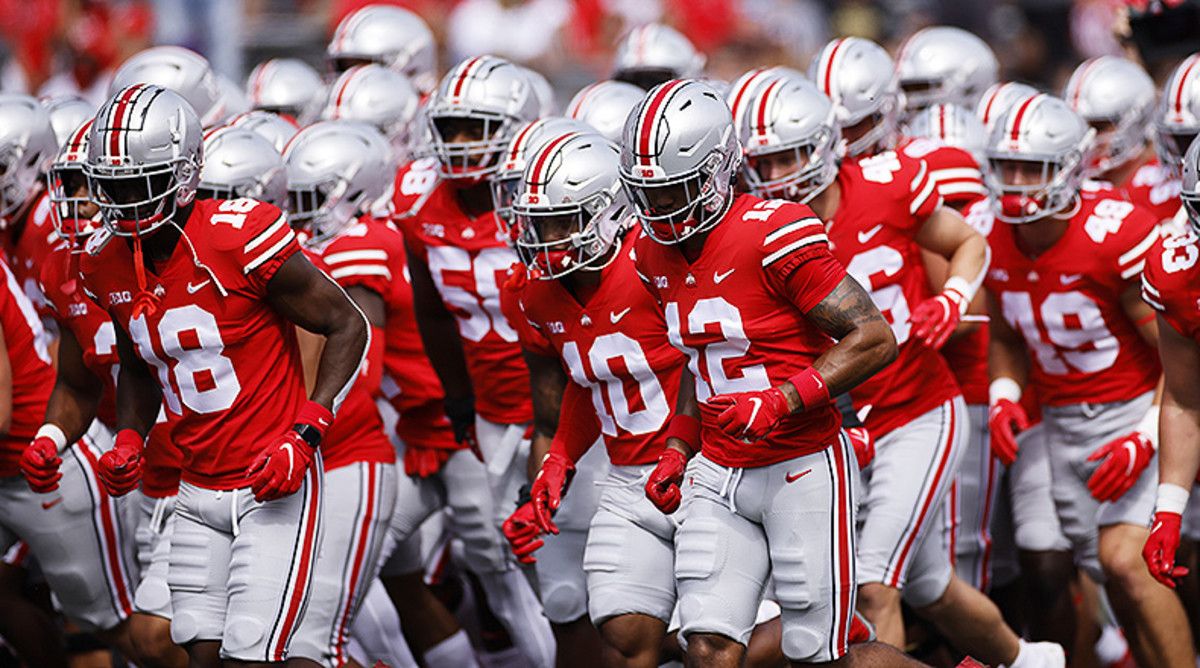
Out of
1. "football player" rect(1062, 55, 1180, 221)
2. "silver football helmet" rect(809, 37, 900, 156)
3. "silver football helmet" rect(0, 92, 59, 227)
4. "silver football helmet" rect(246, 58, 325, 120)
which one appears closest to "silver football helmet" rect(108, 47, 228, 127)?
"silver football helmet" rect(246, 58, 325, 120)

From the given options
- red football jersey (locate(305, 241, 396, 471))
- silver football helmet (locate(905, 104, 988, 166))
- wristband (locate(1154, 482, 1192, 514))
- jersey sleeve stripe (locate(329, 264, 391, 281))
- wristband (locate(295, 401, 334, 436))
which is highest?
silver football helmet (locate(905, 104, 988, 166))

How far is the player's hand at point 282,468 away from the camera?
486 centimetres

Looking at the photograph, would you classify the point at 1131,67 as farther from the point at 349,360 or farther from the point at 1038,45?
the point at 1038,45

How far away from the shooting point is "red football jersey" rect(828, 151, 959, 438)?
19.0 ft

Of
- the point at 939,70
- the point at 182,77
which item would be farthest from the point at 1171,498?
the point at 182,77

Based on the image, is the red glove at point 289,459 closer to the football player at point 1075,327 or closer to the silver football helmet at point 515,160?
the silver football helmet at point 515,160

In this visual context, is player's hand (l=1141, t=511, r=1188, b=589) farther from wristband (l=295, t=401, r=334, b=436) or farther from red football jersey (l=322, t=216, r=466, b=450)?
red football jersey (l=322, t=216, r=466, b=450)

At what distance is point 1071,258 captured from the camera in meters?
5.92

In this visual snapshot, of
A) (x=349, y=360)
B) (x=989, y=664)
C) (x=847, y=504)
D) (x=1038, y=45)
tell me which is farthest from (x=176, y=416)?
(x=1038, y=45)

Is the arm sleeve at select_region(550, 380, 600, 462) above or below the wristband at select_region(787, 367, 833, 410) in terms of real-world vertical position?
below

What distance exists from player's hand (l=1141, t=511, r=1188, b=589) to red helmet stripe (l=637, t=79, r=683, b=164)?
5.71 ft

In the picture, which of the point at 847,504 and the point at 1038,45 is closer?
the point at 847,504

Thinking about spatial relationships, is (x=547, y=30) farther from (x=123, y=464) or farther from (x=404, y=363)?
(x=123, y=464)

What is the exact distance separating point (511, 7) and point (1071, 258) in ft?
26.3
